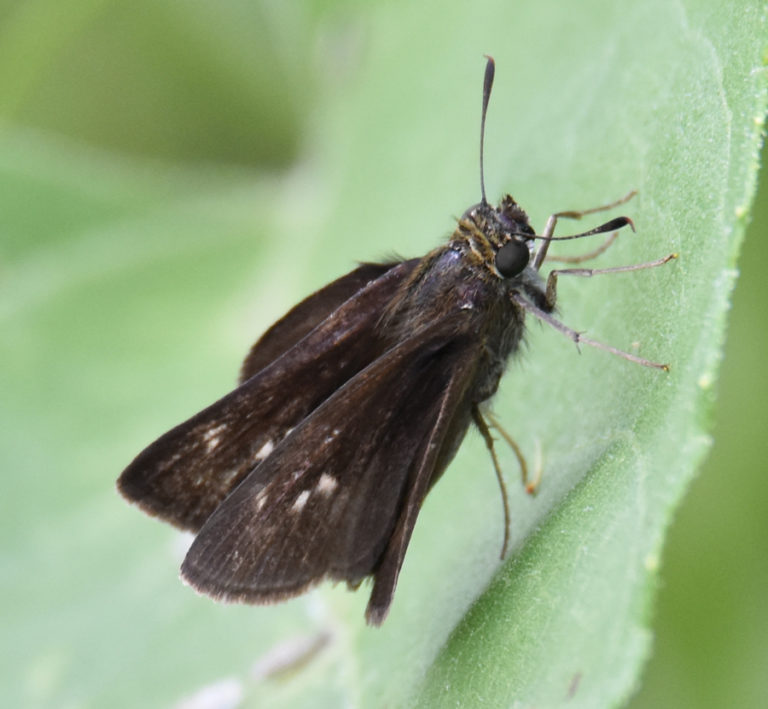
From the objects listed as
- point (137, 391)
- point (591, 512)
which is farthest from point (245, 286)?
point (591, 512)

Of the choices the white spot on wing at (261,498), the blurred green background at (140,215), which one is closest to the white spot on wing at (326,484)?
the white spot on wing at (261,498)

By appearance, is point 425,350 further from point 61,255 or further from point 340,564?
point 61,255

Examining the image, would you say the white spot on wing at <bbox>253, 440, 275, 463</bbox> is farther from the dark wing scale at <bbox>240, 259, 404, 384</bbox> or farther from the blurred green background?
the blurred green background

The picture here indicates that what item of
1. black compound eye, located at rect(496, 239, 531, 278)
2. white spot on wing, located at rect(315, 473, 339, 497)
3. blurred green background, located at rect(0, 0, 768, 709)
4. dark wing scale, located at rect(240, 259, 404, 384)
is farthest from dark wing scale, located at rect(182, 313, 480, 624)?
blurred green background, located at rect(0, 0, 768, 709)

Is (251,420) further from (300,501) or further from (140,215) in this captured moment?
(140,215)

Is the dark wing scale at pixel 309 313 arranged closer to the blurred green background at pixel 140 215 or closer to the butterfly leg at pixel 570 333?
the butterfly leg at pixel 570 333

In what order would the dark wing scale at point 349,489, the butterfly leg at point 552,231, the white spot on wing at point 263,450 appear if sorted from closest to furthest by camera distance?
the dark wing scale at point 349,489, the white spot on wing at point 263,450, the butterfly leg at point 552,231

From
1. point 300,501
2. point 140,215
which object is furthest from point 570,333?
point 140,215

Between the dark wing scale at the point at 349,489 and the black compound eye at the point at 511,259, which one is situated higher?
the black compound eye at the point at 511,259
